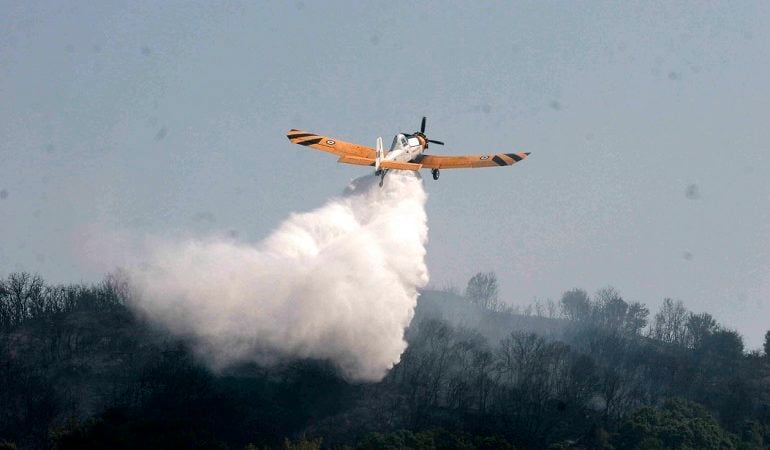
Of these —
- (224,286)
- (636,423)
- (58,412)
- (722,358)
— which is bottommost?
(58,412)

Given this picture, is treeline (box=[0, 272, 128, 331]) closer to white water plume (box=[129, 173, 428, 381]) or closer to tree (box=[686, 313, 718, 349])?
white water plume (box=[129, 173, 428, 381])

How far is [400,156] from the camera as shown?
7856 cm

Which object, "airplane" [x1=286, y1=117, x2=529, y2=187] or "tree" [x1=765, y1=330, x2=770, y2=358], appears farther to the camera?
"tree" [x1=765, y1=330, x2=770, y2=358]

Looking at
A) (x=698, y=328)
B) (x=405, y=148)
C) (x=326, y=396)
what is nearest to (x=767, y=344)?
(x=698, y=328)

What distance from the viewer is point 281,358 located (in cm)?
8862

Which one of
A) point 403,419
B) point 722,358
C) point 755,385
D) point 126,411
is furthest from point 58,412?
point 722,358

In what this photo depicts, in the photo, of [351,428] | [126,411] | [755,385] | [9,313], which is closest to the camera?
[126,411]

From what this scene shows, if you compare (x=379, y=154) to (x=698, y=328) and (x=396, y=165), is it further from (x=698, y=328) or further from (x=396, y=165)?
(x=698, y=328)

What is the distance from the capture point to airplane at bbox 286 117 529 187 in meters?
73.9

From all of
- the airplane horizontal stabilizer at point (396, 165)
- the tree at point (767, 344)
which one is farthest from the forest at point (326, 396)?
the airplane horizontal stabilizer at point (396, 165)

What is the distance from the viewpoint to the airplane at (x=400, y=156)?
7388cm

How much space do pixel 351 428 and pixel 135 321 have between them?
34.4 m

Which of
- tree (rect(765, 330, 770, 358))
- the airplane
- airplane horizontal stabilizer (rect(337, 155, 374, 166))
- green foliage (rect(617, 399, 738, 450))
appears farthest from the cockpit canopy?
tree (rect(765, 330, 770, 358))

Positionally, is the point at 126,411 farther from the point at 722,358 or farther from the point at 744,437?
the point at 722,358
